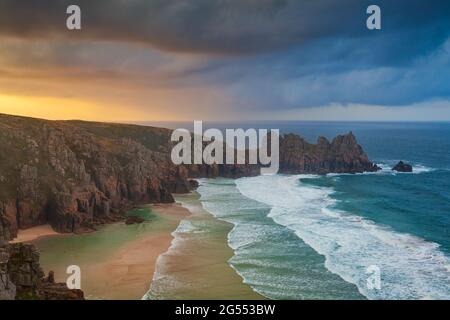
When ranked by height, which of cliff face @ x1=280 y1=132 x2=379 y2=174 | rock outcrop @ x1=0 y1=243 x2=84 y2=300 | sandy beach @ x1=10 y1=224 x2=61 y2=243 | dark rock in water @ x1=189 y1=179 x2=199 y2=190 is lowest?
sandy beach @ x1=10 y1=224 x2=61 y2=243

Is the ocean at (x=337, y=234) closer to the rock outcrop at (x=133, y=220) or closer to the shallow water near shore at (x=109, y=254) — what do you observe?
the shallow water near shore at (x=109, y=254)

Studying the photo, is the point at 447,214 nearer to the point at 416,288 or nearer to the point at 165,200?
the point at 416,288

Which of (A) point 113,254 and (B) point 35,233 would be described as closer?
(A) point 113,254

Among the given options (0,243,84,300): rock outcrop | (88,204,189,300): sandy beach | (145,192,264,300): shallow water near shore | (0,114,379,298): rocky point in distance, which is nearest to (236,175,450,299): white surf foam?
(145,192,264,300): shallow water near shore

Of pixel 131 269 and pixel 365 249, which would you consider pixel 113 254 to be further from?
pixel 365 249

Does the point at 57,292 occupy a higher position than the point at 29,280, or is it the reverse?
the point at 29,280

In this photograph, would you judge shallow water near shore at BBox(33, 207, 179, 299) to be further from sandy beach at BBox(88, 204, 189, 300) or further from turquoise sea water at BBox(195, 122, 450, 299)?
turquoise sea water at BBox(195, 122, 450, 299)

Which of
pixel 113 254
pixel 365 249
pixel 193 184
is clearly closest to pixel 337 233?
pixel 365 249
